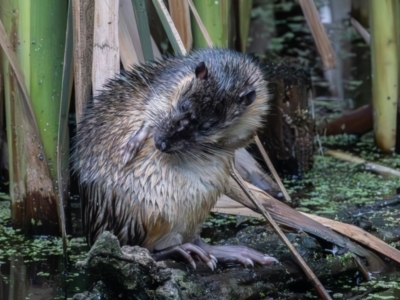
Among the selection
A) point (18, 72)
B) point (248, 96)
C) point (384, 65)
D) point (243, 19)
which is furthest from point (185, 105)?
point (384, 65)

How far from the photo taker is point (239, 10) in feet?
Result: 21.2

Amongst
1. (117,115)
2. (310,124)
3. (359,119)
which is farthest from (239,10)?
(117,115)

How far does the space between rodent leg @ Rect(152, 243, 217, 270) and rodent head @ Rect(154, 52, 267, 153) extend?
47 cm

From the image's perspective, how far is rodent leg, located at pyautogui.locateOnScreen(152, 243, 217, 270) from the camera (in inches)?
175

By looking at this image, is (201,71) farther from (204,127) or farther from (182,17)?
(182,17)

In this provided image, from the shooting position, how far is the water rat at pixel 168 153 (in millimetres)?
4449

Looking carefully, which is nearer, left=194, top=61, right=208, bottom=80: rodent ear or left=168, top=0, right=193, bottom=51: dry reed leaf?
left=194, top=61, right=208, bottom=80: rodent ear

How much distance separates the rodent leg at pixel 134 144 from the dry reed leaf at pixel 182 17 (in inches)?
37.2

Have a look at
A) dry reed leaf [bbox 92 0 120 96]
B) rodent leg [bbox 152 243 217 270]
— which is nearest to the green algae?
rodent leg [bbox 152 243 217 270]

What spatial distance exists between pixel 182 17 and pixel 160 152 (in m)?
1.07

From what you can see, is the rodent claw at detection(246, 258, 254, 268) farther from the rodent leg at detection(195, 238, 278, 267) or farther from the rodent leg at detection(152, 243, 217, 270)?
the rodent leg at detection(152, 243, 217, 270)

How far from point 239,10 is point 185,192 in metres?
2.34

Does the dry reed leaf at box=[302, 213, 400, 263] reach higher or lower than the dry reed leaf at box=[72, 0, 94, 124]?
lower

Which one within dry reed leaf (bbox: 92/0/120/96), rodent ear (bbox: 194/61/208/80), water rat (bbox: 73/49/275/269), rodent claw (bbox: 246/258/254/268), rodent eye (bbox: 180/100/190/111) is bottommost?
rodent claw (bbox: 246/258/254/268)
